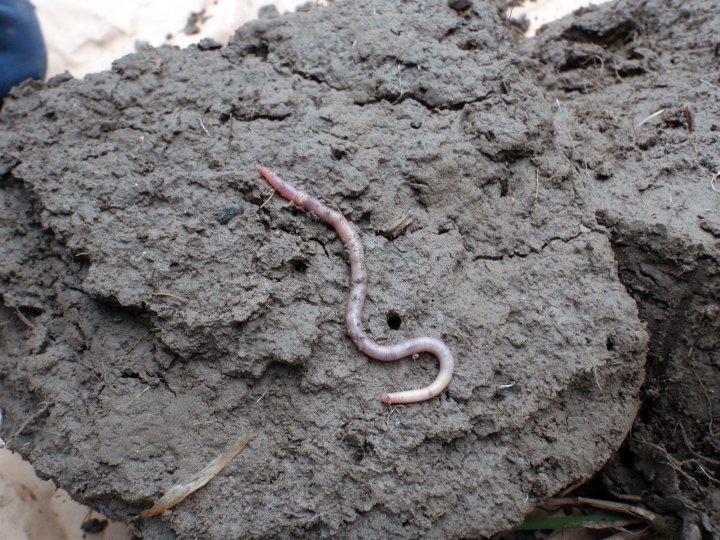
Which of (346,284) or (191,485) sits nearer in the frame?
(191,485)

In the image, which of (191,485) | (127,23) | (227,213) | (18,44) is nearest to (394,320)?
(227,213)

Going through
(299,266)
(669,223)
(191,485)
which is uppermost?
(299,266)

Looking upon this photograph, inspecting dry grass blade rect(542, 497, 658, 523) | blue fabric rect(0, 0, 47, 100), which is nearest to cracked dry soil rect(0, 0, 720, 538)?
dry grass blade rect(542, 497, 658, 523)

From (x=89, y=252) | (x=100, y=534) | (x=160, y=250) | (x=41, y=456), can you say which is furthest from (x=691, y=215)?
(x=100, y=534)

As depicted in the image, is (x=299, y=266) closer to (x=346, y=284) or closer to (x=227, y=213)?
(x=346, y=284)

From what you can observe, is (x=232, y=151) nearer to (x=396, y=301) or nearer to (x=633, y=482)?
(x=396, y=301)

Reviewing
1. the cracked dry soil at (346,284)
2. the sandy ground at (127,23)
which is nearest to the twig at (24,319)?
the cracked dry soil at (346,284)
